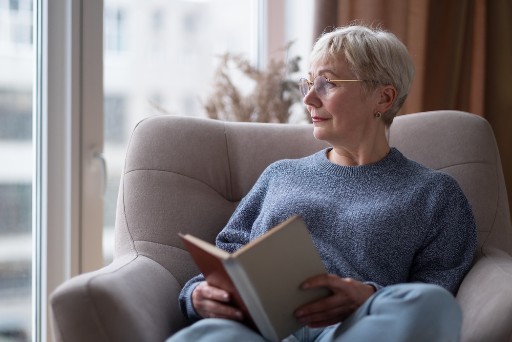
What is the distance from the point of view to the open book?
4.28ft

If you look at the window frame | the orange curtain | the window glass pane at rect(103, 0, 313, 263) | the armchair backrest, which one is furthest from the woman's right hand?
the orange curtain

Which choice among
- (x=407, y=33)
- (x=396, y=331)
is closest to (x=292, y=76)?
(x=407, y=33)

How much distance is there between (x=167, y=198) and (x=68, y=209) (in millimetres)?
684

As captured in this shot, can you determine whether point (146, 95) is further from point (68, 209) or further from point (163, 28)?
point (68, 209)

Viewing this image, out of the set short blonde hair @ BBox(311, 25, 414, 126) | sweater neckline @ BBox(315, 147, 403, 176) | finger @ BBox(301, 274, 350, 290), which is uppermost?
short blonde hair @ BBox(311, 25, 414, 126)

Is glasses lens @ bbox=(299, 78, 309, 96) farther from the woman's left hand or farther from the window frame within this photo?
the window frame

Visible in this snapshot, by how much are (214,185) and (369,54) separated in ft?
1.84

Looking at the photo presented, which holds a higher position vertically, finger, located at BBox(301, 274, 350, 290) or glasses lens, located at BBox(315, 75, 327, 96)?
glasses lens, located at BBox(315, 75, 327, 96)

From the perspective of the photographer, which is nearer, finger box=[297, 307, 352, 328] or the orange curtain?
finger box=[297, 307, 352, 328]

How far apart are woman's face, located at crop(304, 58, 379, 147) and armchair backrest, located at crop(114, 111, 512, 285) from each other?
27 cm

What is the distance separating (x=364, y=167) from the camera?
71.8 inches

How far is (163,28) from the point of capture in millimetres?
2783

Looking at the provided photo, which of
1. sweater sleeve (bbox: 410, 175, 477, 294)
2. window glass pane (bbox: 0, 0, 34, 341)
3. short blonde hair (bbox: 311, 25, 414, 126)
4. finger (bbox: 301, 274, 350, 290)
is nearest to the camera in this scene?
finger (bbox: 301, 274, 350, 290)

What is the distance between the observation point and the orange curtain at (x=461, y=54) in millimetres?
2895
